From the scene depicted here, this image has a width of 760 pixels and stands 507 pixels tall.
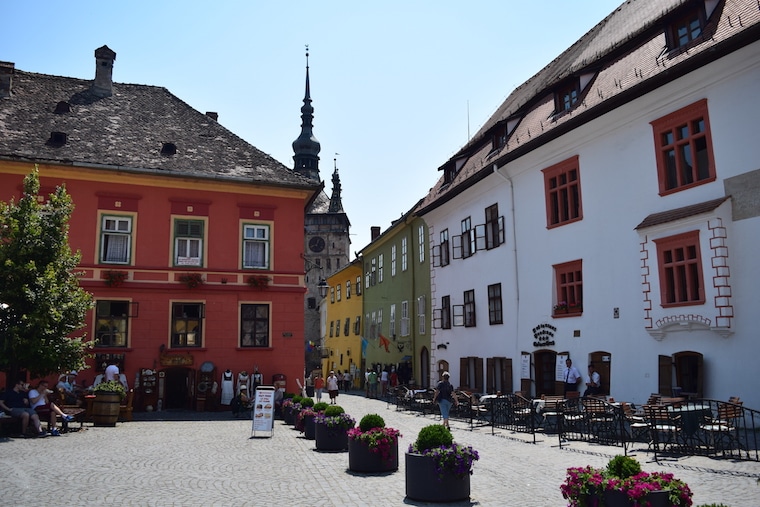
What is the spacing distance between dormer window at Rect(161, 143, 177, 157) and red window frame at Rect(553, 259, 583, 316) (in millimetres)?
15248

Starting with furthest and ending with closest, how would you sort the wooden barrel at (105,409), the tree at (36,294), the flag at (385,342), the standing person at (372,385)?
the flag at (385,342) < the standing person at (372,385) < the wooden barrel at (105,409) < the tree at (36,294)

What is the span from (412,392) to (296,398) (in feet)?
21.8

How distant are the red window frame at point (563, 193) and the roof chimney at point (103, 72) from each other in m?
19.2

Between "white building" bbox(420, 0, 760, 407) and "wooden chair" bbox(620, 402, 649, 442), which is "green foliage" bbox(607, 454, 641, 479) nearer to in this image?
"wooden chair" bbox(620, 402, 649, 442)

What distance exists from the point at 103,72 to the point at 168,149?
20.1 feet

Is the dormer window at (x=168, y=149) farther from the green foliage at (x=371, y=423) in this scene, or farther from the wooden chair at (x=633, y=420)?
the wooden chair at (x=633, y=420)

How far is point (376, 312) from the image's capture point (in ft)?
144

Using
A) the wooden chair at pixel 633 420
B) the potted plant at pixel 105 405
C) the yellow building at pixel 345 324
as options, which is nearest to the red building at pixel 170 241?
the potted plant at pixel 105 405

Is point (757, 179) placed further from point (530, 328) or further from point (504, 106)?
point (504, 106)

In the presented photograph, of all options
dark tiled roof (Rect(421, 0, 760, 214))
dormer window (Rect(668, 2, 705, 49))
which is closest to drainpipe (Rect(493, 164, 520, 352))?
dark tiled roof (Rect(421, 0, 760, 214))

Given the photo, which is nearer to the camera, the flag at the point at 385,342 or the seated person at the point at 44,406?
the seated person at the point at 44,406

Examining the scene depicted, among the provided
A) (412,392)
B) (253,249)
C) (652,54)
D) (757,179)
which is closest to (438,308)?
(412,392)

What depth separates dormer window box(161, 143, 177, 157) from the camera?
26.1 m

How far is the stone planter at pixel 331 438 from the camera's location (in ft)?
44.4
